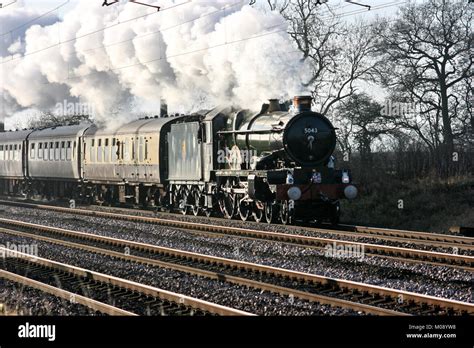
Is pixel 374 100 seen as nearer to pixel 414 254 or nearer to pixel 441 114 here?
pixel 441 114

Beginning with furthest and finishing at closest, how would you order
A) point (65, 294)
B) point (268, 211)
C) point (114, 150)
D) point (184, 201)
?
1. point (114, 150)
2. point (184, 201)
3. point (268, 211)
4. point (65, 294)

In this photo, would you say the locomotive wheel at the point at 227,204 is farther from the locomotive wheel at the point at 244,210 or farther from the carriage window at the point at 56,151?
the carriage window at the point at 56,151

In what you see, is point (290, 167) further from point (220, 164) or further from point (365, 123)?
point (365, 123)

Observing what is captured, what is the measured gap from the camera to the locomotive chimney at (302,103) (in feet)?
54.3

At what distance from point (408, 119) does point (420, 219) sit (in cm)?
730

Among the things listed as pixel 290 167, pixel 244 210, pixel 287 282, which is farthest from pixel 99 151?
pixel 287 282

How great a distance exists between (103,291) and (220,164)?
368 inches

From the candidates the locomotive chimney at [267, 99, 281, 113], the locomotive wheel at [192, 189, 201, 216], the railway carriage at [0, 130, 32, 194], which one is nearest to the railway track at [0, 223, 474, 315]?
the locomotive wheel at [192, 189, 201, 216]

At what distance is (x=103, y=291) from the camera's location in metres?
9.92

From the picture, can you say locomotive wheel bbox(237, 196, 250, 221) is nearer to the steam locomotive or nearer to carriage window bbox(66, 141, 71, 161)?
the steam locomotive

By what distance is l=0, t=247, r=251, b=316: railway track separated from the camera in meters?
8.45

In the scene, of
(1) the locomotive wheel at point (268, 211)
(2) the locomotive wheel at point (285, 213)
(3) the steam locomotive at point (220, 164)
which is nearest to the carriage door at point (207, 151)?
(3) the steam locomotive at point (220, 164)

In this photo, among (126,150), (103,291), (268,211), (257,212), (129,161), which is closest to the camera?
(103,291)
